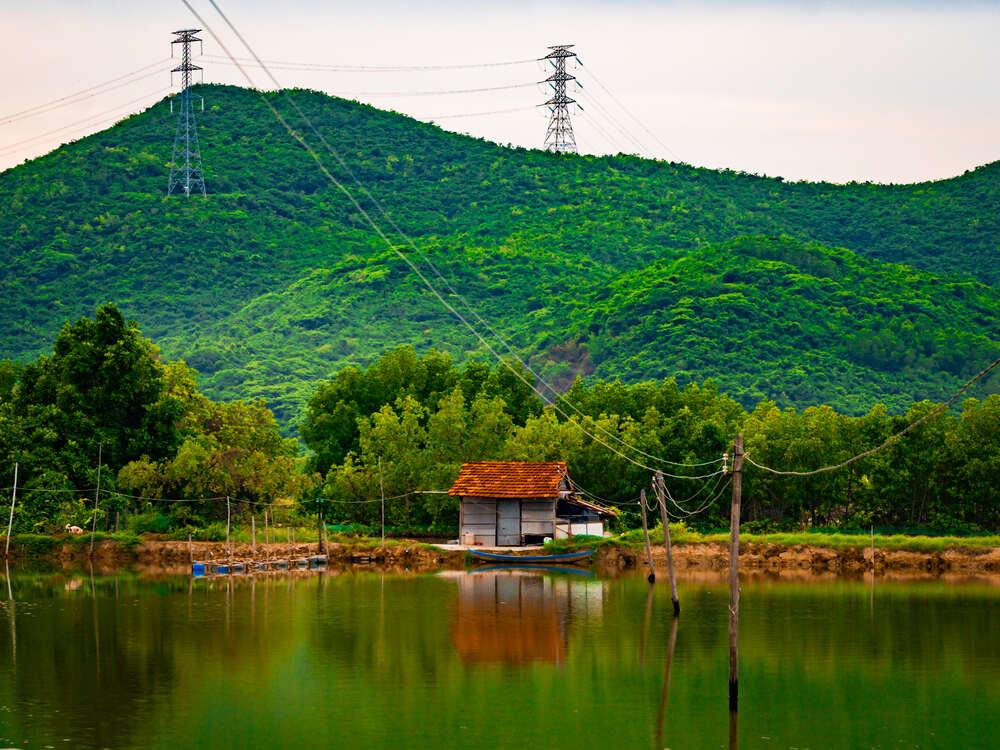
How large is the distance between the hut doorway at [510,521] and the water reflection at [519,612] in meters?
6.16

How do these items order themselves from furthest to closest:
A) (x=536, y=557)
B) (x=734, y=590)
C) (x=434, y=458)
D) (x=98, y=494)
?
1. (x=434, y=458)
2. (x=98, y=494)
3. (x=536, y=557)
4. (x=734, y=590)

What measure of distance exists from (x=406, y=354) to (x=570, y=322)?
95.9m

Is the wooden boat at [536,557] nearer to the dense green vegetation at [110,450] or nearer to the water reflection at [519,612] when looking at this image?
the water reflection at [519,612]

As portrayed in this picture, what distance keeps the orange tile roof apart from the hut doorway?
4.14 ft

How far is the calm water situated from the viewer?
2833 cm

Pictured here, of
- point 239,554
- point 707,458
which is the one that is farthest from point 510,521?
point 239,554

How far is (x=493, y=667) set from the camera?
3647 centimetres

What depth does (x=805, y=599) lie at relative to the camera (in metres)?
51.2

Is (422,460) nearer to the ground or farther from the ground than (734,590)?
farther from the ground

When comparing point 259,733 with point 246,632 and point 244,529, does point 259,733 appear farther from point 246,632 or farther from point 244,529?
point 244,529

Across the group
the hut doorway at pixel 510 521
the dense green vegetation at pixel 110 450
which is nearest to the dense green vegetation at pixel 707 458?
the hut doorway at pixel 510 521

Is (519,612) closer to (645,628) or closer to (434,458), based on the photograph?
(645,628)

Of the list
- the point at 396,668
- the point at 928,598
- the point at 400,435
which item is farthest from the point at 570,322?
the point at 396,668

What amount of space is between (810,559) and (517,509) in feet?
54.0
